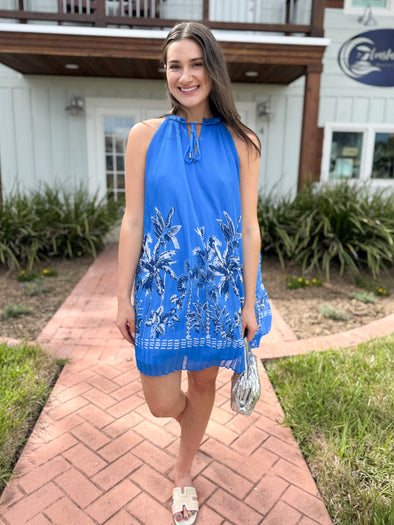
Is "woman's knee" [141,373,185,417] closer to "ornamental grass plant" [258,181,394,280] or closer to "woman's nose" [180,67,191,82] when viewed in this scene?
"woman's nose" [180,67,191,82]

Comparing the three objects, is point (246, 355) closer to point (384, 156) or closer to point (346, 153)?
point (346, 153)

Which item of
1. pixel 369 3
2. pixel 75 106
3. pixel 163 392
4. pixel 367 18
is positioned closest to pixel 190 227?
pixel 163 392

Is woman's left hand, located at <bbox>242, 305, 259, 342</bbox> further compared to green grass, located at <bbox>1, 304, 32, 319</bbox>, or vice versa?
green grass, located at <bbox>1, 304, 32, 319</bbox>

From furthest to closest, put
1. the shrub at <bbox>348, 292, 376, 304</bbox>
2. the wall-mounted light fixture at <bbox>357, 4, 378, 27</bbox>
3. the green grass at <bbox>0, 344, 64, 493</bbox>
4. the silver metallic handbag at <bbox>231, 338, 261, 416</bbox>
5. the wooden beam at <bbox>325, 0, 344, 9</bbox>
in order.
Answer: the wall-mounted light fixture at <bbox>357, 4, 378, 27</bbox> → the wooden beam at <bbox>325, 0, 344, 9</bbox> → the shrub at <bbox>348, 292, 376, 304</bbox> → the green grass at <bbox>0, 344, 64, 493</bbox> → the silver metallic handbag at <bbox>231, 338, 261, 416</bbox>

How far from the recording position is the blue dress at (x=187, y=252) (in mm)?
1430

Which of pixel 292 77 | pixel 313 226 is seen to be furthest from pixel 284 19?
pixel 313 226

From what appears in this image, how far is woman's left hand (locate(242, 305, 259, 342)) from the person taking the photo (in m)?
1.56

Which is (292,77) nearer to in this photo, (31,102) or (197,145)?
(31,102)

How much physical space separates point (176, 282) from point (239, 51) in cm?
505

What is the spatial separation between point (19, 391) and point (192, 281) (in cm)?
149

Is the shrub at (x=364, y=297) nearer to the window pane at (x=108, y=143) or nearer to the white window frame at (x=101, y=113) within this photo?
the white window frame at (x=101, y=113)

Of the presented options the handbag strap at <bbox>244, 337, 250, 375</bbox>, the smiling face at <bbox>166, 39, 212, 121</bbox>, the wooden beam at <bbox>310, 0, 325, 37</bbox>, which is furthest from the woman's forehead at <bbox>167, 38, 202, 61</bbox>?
the wooden beam at <bbox>310, 0, 325, 37</bbox>

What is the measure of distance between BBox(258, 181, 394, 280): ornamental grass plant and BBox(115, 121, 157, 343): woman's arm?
3793 millimetres

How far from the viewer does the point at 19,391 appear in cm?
236
